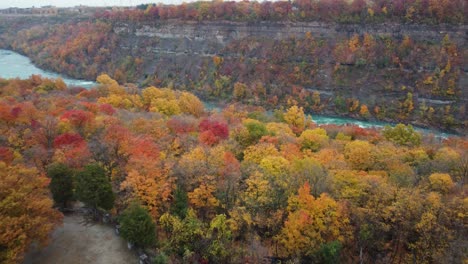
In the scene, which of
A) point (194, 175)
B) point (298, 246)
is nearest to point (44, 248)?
point (194, 175)

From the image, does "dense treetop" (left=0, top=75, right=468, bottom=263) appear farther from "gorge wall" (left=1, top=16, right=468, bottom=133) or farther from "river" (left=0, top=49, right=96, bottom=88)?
"river" (left=0, top=49, right=96, bottom=88)

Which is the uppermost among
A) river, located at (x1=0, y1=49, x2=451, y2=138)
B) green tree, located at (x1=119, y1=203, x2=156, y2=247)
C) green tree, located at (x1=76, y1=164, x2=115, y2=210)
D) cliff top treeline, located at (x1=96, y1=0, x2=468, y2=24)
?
cliff top treeline, located at (x1=96, y1=0, x2=468, y2=24)

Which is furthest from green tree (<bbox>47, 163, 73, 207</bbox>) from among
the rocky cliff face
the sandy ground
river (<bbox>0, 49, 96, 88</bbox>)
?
river (<bbox>0, 49, 96, 88</bbox>)

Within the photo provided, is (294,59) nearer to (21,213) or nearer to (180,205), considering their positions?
(180,205)

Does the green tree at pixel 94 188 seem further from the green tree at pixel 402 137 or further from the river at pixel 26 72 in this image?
the river at pixel 26 72

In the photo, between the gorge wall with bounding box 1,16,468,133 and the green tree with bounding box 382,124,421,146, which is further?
the gorge wall with bounding box 1,16,468,133

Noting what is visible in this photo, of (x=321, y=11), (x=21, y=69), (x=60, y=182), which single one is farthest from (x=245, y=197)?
(x=21, y=69)

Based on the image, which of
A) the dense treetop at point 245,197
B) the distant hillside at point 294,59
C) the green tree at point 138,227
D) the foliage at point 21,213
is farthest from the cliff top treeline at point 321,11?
the foliage at point 21,213
